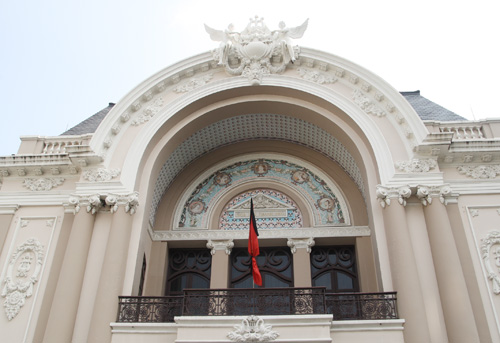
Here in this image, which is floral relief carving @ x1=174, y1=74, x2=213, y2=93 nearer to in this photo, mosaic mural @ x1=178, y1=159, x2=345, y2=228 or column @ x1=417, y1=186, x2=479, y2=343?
mosaic mural @ x1=178, y1=159, x2=345, y2=228

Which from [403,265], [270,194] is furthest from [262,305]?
[270,194]

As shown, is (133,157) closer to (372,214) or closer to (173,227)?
(173,227)

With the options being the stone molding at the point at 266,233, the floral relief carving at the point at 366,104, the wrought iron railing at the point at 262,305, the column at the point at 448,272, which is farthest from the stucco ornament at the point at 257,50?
the wrought iron railing at the point at 262,305

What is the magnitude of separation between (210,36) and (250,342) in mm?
8785

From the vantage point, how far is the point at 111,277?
34.9 feet

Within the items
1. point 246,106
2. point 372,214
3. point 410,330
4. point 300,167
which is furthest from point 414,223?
point 246,106

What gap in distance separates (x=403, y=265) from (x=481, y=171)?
3.52 m

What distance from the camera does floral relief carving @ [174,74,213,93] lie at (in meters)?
13.6

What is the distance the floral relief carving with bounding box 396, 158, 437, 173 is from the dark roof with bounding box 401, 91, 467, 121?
3524mm

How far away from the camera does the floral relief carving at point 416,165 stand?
11.6 meters

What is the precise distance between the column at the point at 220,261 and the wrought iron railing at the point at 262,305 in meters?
2.15

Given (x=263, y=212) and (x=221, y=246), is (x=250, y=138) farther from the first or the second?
(x=221, y=246)

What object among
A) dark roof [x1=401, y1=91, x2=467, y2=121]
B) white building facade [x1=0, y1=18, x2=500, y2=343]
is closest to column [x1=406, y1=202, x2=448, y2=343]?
white building facade [x1=0, y1=18, x2=500, y2=343]

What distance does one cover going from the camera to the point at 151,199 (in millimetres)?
13023
